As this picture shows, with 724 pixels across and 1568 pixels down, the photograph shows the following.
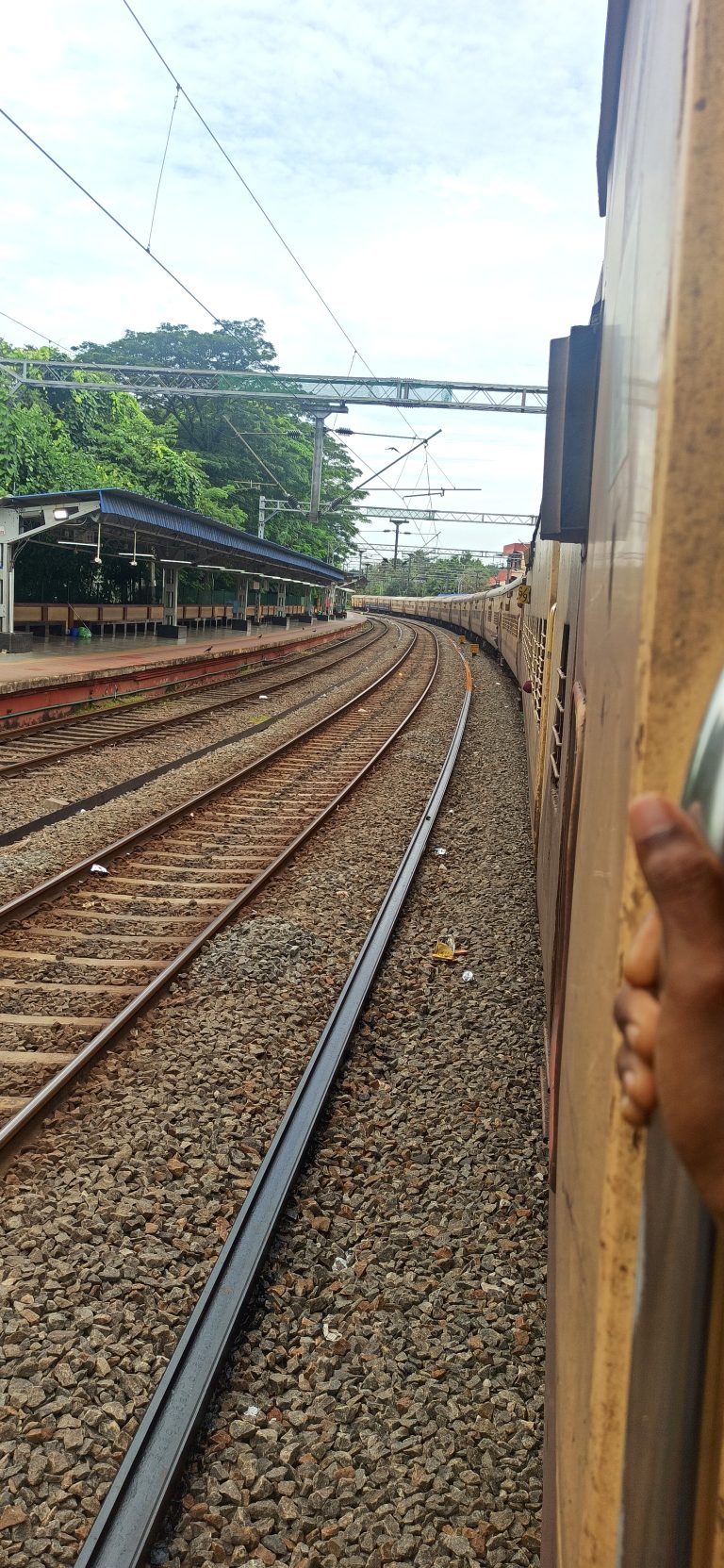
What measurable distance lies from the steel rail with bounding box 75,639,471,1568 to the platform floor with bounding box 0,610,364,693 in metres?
11.2

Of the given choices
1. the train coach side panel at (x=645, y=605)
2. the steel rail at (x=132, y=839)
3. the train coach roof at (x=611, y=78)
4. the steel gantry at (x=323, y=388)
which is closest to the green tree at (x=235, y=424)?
the steel gantry at (x=323, y=388)

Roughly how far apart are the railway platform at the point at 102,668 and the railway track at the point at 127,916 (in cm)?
A: 485

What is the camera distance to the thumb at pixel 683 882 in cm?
61

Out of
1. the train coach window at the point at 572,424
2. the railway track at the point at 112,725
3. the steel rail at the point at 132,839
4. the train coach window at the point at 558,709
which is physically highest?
the train coach window at the point at 572,424

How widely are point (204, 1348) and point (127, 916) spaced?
3.94 meters

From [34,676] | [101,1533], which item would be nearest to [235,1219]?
[101,1533]

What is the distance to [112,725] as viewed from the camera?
14.9m

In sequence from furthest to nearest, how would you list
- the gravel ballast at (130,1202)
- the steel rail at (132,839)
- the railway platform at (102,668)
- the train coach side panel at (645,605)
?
the railway platform at (102,668) < the steel rail at (132,839) < the gravel ballast at (130,1202) < the train coach side panel at (645,605)

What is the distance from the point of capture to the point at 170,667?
21.3m

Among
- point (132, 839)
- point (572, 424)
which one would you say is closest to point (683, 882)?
point (572, 424)

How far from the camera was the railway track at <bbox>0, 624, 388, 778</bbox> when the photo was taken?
12039 millimetres

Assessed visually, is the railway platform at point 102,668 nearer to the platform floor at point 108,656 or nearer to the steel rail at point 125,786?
the platform floor at point 108,656

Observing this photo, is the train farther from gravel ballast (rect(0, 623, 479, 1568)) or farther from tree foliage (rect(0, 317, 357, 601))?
tree foliage (rect(0, 317, 357, 601))

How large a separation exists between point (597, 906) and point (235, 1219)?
279 centimetres
